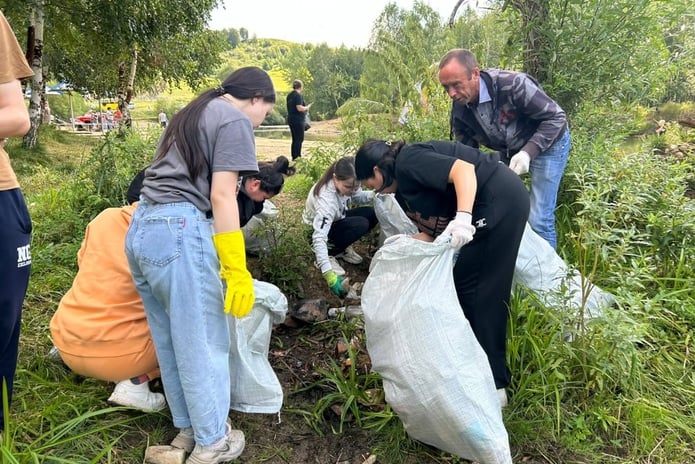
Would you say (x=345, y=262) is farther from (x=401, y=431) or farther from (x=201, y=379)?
(x=201, y=379)

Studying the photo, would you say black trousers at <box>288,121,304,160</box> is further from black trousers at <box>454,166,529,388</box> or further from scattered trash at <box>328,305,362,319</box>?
black trousers at <box>454,166,529,388</box>

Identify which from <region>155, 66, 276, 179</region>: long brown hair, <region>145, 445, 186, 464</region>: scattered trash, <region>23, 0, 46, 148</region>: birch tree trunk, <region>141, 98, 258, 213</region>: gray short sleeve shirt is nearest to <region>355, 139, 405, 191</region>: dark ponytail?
<region>155, 66, 276, 179</region>: long brown hair

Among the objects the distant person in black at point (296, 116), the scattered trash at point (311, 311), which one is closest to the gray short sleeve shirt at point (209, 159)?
the scattered trash at point (311, 311)

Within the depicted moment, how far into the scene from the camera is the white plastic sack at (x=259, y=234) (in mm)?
2926

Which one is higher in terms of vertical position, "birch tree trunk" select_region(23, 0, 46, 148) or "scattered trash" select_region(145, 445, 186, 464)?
"birch tree trunk" select_region(23, 0, 46, 148)

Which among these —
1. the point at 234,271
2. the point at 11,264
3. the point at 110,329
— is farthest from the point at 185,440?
the point at 11,264

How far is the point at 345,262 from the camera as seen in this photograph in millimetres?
3439

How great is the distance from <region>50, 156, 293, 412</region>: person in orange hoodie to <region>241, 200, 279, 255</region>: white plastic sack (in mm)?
998

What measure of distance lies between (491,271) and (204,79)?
15291 mm

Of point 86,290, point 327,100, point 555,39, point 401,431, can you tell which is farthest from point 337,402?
point 327,100

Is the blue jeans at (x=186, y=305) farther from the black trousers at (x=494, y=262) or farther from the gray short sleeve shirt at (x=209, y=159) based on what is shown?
the black trousers at (x=494, y=262)

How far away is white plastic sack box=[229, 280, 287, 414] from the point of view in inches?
72.9

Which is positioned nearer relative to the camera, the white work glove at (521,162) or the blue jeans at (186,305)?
the blue jeans at (186,305)

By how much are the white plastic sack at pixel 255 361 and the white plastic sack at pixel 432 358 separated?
460 millimetres
